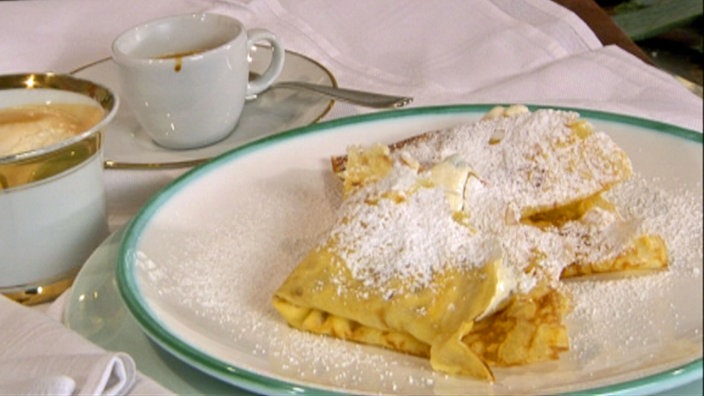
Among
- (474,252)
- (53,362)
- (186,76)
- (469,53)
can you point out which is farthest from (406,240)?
(469,53)

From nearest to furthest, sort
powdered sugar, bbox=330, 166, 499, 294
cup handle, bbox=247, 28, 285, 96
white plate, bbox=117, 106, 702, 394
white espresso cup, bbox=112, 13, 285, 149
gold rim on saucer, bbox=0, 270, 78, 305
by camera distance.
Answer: white plate, bbox=117, 106, 702, 394, powdered sugar, bbox=330, 166, 499, 294, gold rim on saucer, bbox=0, 270, 78, 305, white espresso cup, bbox=112, 13, 285, 149, cup handle, bbox=247, 28, 285, 96

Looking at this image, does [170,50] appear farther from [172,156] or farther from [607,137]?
[607,137]

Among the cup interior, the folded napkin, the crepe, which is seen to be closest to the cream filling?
the crepe

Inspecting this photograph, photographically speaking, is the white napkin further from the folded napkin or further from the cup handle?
the folded napkin

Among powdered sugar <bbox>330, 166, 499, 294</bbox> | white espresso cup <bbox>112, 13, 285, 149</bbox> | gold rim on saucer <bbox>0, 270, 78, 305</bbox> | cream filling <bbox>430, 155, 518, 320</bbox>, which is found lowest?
gold rim on saucer <bbox>0, 270, 78, 305</bbox>

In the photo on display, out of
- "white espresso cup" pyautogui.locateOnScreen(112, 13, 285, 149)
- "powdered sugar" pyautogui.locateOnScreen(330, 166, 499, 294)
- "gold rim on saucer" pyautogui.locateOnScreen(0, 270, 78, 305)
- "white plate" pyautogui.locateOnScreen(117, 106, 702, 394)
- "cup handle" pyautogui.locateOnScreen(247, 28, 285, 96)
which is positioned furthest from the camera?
"cup handle" pyautogui.locateOnScreen(247, 28, 285, 96)

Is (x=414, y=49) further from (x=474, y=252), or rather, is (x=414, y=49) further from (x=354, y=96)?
(x=474, y=252)

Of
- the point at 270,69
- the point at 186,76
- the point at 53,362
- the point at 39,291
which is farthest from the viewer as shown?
the point at 270,69
